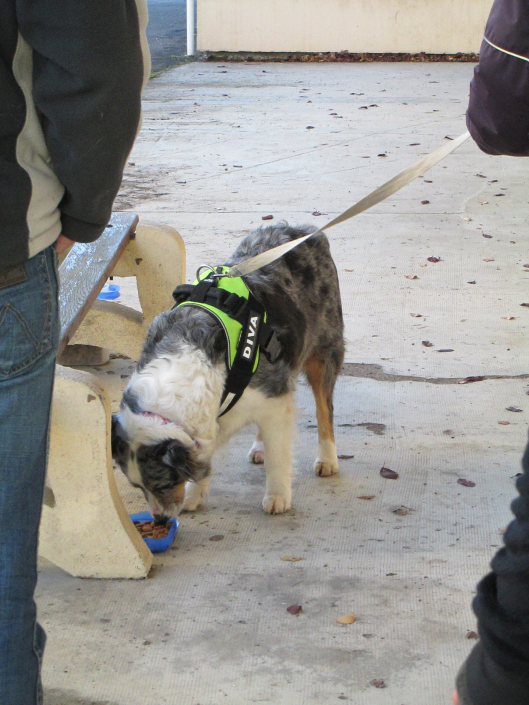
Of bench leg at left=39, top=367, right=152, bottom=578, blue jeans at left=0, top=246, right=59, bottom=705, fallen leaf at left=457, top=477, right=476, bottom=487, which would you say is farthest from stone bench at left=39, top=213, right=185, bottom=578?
fallen leaf at left=457, top=477, right=476, bottom=487

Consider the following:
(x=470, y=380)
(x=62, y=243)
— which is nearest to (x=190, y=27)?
(x=470, y=380)

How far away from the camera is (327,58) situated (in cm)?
1952

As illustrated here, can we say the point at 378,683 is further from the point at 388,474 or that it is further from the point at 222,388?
the point at 388,474

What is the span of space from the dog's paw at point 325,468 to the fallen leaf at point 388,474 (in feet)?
0.80

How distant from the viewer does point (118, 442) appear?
316 centimetres

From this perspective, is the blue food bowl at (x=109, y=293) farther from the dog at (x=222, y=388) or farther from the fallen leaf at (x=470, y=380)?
the fallen leaf at (x=470, y=380)

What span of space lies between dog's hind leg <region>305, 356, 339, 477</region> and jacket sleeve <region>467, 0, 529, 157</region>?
1592 mm

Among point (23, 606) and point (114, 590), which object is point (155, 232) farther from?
point (23, 606)

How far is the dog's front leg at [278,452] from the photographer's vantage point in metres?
3.69

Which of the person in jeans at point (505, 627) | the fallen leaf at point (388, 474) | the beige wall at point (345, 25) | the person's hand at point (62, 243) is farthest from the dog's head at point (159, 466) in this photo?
the beige wall at point (345, 25)

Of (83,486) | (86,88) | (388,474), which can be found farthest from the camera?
(388,474)

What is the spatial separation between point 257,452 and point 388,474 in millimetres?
→ 733

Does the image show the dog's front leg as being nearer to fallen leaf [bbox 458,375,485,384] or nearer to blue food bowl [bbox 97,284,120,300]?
fallen leaf [bbox 458,375,485,384]

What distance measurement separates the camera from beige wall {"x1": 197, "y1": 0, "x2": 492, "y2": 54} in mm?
19000
